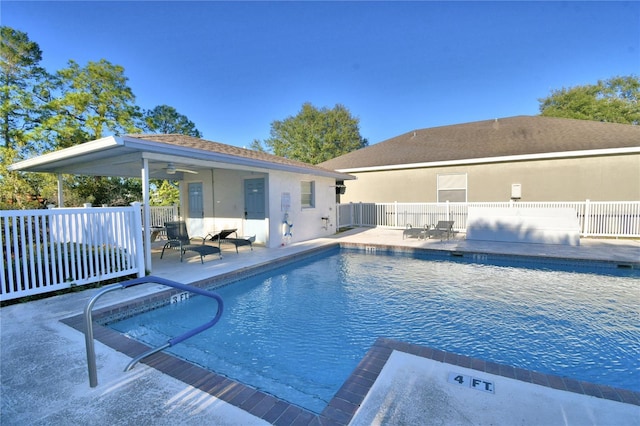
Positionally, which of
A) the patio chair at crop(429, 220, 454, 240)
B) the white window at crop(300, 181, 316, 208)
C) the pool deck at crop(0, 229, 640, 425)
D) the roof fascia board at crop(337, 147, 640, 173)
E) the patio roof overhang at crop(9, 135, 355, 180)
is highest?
the roof fascia board at crop(337, 147, 640, 173)

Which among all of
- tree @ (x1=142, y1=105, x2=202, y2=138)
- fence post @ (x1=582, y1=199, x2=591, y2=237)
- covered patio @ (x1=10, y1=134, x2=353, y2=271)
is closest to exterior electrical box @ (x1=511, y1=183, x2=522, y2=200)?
fence post @ (x1=582, y1=199, x2=591, y2=237)

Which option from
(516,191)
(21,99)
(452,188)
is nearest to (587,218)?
(516,191)

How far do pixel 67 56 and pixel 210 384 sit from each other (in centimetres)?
2470

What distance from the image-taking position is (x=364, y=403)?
2.31 meters

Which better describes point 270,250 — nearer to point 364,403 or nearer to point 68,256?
point 68,256

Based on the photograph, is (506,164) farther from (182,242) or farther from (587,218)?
(182,242)

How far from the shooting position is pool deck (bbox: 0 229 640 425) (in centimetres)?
213

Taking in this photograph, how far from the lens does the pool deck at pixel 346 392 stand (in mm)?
2127

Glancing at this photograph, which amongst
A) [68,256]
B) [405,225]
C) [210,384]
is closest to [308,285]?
[210,384]

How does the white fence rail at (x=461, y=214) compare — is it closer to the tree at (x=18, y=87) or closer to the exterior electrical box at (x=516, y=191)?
the exterior electrical box at (x=516, y=191)

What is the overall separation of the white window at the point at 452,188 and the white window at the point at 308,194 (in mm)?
6484

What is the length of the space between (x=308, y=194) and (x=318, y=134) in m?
26.4

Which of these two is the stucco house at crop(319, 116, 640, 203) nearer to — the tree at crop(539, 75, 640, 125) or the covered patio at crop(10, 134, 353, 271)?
the covered patio at crop(10, 134, 353, 271)

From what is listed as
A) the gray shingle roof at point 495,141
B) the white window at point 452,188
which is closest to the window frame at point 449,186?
the white window at point 452,188
